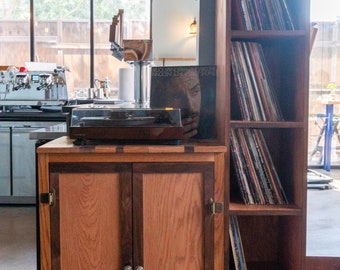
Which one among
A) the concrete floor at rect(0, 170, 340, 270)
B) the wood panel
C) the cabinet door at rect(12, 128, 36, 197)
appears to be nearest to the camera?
the wood panel

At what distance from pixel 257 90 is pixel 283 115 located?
0.16 m

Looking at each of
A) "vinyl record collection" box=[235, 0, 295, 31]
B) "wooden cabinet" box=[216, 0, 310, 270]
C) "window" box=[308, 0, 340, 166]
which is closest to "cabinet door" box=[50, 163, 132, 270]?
"wooden cabinet" box=[216, 0, 310, 270]

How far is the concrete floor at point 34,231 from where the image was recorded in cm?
205

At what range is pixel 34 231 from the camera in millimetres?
3324

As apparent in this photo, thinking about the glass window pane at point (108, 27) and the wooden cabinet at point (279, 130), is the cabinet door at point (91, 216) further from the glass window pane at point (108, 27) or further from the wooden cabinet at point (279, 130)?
the glass window pane at point (108, 27)

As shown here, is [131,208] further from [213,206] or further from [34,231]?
[34,231]

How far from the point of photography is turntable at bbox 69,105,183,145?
159cm

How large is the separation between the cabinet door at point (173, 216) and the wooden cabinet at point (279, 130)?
10cm

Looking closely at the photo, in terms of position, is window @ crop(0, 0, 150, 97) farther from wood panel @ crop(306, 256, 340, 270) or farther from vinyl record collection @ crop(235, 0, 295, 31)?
wood panel @ crop(306, 256, 340, 270)

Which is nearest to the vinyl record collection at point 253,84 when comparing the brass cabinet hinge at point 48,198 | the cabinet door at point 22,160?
the brass cabinet hinge at point 48,198

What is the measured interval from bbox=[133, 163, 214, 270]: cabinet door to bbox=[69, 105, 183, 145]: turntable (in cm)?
10

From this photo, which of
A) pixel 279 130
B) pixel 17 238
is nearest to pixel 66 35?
pixel 17 238

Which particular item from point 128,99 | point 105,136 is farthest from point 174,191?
point 128,99

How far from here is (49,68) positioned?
4.96 m
